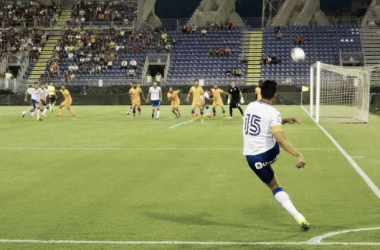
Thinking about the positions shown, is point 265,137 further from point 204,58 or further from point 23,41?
point 23,41

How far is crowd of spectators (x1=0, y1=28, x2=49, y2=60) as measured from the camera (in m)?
63.4

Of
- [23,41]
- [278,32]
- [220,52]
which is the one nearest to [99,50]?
[23,41]

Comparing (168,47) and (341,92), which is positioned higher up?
(168,47)

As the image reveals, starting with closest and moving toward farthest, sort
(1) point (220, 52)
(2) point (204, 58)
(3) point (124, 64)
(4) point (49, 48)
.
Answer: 1. (3) point (124, 64)
2. (2) point (204, 58)
3. (1) point (220, 52)
4. (4) point (49, 48)

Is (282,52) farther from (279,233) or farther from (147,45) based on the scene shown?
(279,233)

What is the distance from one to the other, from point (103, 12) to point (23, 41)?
30.2 ft

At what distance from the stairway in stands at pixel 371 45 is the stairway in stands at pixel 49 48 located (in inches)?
1171

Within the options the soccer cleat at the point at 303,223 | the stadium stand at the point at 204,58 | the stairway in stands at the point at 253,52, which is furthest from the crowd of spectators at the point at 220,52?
the soccer cleat at the point at 303,223

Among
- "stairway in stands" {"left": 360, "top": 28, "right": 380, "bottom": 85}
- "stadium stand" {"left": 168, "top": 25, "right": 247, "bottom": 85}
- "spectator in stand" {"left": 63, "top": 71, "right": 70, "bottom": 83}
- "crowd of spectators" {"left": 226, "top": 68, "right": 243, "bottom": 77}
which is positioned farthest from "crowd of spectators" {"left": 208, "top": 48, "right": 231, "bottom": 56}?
"spectator in stand" {"left": 63, "top": 71, "right": 70, "bottom": 83}

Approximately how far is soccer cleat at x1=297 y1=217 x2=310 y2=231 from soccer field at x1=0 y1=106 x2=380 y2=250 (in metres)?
0.08

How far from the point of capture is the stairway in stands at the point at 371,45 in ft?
191

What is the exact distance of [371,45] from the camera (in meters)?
60.7

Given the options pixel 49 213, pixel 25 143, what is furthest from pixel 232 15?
pixel 49 213

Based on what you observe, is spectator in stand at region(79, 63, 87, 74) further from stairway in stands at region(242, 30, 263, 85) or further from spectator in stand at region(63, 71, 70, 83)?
stairway in stands at region(242, 30, 263, 85)
